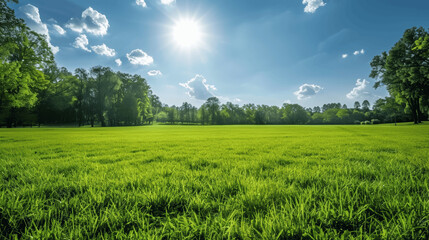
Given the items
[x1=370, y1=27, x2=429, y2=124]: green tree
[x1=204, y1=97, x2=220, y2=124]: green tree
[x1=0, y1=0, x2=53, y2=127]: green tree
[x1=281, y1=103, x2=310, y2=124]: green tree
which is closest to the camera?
[x1=0, y1=0, x2=53, y2=127]: green tree

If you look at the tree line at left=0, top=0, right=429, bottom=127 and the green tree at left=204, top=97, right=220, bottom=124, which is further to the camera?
the green tree at left=204, top=97, right=220, bottom=124

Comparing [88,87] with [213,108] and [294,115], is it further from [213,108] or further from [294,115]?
[294,115]

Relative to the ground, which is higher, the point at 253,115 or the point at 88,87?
the point at 88,87

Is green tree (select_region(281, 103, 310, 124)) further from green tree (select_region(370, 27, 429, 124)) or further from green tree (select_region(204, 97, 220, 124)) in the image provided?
green tree (select_region(370, 27, 429, 124))

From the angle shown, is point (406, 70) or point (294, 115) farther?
point (294, 115)

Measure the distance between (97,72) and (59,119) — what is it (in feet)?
96.0

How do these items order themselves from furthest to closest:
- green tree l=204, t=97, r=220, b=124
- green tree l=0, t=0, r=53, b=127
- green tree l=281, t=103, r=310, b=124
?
green tree l=281, t=103, r=310, b=124
green tree l=204, t=97, r=220, b=124
green tree l=0, t=0, r=53, b=127

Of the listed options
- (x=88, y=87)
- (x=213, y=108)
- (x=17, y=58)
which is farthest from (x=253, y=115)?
(x=17, y=58)

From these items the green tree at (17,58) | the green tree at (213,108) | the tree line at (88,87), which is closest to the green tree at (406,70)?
the tree line at (88,87)

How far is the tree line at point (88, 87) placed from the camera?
17.0 meters

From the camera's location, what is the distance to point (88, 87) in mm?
51750

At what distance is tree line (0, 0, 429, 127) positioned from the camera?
17025 millimetres

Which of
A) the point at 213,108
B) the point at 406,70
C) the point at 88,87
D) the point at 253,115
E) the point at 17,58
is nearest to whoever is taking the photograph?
the point at 17,58

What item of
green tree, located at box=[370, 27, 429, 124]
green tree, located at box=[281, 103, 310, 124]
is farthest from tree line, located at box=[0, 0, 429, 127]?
green tree, located at box=[281, 103, 310, 124]
